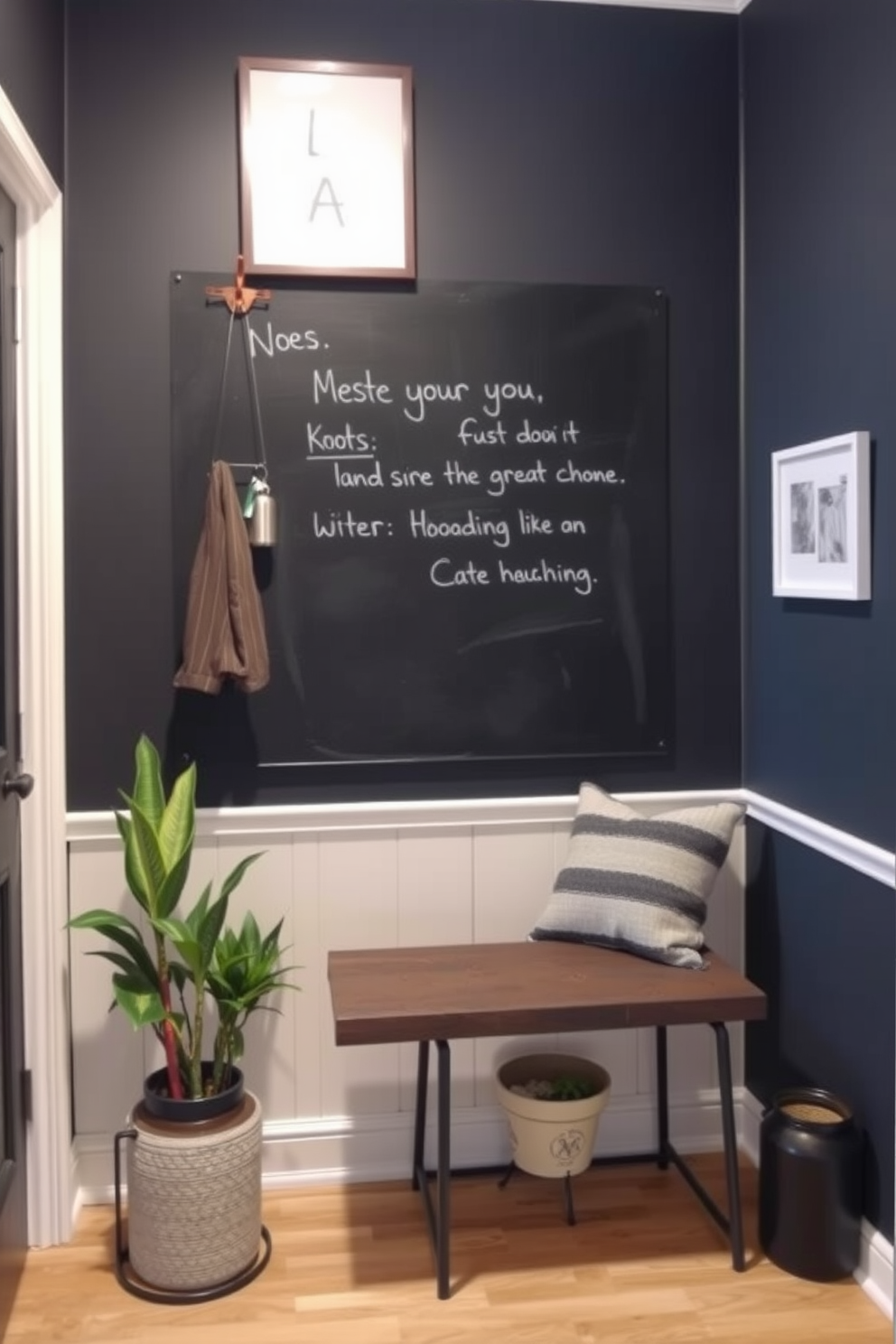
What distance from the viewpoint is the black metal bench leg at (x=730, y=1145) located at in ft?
7.64

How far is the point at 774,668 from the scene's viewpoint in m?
2.68

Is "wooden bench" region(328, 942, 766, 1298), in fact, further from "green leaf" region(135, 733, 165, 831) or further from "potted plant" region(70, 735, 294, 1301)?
"green leaf" region(135, 733, 165, 831)

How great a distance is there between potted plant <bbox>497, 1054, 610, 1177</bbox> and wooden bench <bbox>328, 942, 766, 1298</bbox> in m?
0.21

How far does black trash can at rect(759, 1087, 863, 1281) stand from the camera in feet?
7.43

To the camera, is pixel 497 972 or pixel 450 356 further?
pixel 450 356

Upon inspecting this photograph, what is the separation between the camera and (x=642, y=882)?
2.51 metres

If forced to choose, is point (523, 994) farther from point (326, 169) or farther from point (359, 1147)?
point (326, 169)

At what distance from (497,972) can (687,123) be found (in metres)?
1.92

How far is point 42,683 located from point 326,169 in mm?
1241

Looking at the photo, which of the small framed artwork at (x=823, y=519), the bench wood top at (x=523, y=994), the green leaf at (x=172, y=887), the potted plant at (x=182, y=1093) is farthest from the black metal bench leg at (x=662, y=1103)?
the green leaf at (x=172, y=887)

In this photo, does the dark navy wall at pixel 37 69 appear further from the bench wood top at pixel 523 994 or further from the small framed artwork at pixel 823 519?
the bench wood top at pixel 523 994

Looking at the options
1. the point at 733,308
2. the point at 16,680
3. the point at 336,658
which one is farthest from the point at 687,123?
the point at 16,680

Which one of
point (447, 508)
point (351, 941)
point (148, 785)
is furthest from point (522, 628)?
point (148, 785)

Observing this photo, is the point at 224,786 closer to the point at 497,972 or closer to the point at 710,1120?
the point at 497,972
